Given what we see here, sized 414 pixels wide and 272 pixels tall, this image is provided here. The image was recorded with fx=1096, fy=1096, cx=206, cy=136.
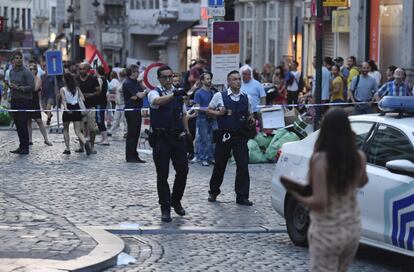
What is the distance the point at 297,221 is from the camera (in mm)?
11266

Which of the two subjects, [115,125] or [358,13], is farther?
[358,13]

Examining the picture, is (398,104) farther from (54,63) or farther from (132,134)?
(54,63)

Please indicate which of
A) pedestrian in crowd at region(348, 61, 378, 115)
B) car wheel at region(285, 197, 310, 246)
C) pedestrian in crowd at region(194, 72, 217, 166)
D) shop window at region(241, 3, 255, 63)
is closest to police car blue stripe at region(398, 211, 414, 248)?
car wheel at region(285, 197, 310, 246)

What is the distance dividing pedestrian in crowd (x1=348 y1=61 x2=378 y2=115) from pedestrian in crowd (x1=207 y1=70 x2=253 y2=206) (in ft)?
25.8

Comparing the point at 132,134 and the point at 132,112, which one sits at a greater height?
the point at 132,112

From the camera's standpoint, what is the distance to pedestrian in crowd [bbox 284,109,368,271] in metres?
7.08

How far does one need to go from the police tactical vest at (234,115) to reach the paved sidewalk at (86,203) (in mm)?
1043

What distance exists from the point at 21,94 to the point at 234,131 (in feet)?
24.2

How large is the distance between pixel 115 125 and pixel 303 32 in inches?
490

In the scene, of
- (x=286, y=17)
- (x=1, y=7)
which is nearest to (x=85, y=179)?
(x=286, y=17)

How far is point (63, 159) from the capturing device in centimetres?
1980

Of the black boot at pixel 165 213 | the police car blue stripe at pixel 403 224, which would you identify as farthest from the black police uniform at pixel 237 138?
the police car blue stripe at pixel 403 224

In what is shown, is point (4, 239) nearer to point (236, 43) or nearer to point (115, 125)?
point (236, 43)

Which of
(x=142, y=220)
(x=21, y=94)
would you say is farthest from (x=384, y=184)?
(x=21, y=94)
